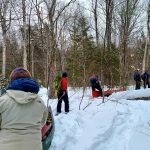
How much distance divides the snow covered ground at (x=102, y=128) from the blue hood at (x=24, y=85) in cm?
415

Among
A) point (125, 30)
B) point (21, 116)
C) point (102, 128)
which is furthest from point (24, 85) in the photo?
point (125, 30)

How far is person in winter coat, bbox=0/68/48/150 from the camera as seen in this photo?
3455 mm

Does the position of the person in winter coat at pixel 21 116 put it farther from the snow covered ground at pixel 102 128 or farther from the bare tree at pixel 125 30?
the bare tree at pixel 125 30

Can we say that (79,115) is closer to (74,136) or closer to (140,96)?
(74,136)

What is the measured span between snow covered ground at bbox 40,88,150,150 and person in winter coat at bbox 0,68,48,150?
13.6 ft

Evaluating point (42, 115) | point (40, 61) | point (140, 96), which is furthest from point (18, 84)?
point (40, 61)

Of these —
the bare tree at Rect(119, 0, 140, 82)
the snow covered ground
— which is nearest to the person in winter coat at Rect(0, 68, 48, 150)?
the snow covered ground

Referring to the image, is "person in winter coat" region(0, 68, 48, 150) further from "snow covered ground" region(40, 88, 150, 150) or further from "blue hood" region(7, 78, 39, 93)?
"snow covered ground" region(40, 88, 150, 150)

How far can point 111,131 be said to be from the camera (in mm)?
9977

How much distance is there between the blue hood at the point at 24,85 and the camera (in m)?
3.68

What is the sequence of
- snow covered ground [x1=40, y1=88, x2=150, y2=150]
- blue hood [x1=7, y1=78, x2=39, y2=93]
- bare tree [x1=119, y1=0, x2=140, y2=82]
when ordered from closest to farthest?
blue hood [x1=7, y1=78, x2=39, y2=93] < snow covered ground [x1=40, y1=88, x2=150, y2=150] < bare tree [x1=119, y1=0, x2=140, y2=82]

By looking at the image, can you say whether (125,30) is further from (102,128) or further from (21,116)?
(21,116)

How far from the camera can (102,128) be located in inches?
394

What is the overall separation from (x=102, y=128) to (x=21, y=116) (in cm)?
667
